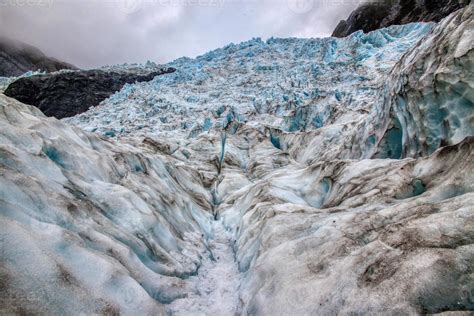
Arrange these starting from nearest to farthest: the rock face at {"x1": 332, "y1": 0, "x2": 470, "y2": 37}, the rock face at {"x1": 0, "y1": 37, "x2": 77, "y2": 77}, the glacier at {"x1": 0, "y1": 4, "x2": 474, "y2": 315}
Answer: the glacier at {"x1": 0, "y1": 4, "x2": 474, "y2": 315} < the rock face at {"x1": 332, "y1": 0, "x2": 470, "y2": 37} < the rock face at {"x1": 0, "y1": 37, "x2": 77, "y2": 77}

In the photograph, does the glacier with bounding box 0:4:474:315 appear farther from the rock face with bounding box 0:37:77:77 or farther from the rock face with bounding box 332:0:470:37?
the rock face with bounding box 0:37:77:77

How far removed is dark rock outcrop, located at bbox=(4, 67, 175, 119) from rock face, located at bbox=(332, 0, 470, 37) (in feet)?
140

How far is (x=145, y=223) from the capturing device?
5027 mm

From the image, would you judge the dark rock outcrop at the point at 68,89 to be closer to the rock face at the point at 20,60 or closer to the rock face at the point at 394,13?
the rock face at the point at 20,60

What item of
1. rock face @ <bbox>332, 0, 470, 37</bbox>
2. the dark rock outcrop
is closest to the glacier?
the dark rock outcrop

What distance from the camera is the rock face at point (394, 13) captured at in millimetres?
49781

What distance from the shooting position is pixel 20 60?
92125 mm

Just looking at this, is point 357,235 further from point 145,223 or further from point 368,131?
point 368,131

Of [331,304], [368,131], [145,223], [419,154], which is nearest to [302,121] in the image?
[368,131]

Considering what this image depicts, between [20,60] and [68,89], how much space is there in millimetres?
56005

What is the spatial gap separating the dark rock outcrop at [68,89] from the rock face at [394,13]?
42618mm

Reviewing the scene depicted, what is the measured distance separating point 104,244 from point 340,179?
458cm

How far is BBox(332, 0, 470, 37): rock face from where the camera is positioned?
49.8 meters

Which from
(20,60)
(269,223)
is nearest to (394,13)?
(269,223)
